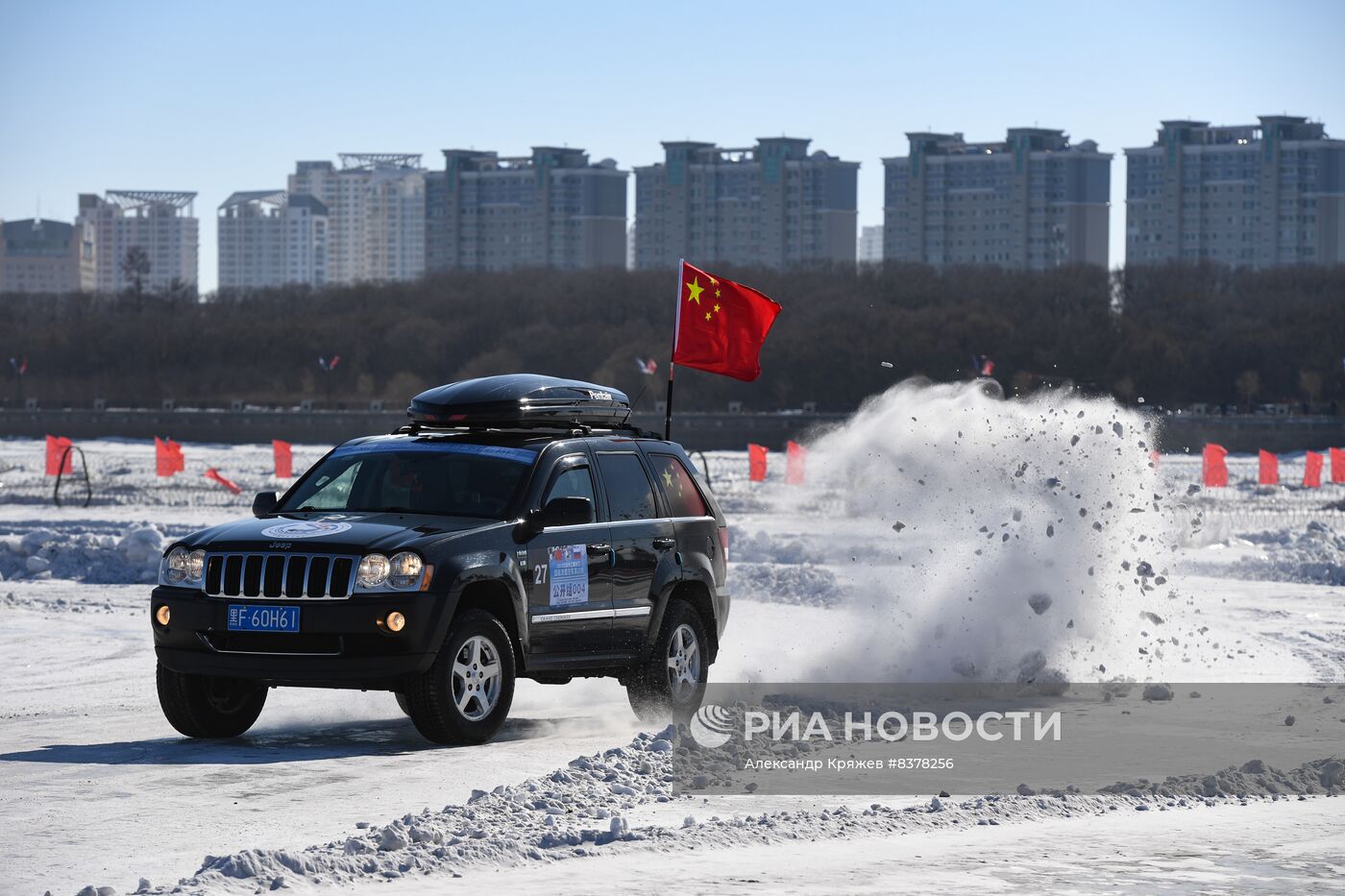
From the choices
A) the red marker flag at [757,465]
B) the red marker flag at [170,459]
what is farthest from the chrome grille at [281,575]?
the red marker flag at [170,459]

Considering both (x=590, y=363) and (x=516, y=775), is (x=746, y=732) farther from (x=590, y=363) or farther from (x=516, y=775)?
(x=590, y=363)

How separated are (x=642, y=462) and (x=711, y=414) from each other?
246 ft

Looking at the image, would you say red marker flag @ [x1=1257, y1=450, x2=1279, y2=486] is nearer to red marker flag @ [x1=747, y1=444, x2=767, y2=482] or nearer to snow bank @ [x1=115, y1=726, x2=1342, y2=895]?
red marker flag @ [x1=747, y1=444, x2=767, y2=482]

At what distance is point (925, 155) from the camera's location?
198m

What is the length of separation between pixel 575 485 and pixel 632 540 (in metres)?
0.48

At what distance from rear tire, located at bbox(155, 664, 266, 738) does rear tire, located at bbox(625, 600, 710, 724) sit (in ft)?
7.20

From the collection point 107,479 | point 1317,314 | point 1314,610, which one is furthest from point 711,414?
point 1314,610

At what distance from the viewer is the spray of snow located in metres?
14.0

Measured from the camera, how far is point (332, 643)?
983 centimetres

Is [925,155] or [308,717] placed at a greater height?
[925,155]

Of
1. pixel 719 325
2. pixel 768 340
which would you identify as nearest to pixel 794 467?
pixel 719 325

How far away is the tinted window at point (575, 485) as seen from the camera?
11055 millimetres

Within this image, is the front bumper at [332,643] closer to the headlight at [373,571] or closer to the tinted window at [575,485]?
the headlight at [373,571]

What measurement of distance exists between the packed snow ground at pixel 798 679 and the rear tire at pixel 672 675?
217 mm
